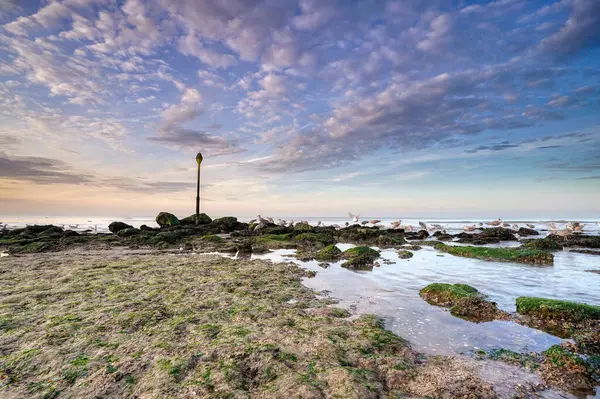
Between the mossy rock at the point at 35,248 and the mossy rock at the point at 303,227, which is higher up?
the mossy rock at the point at 303,227

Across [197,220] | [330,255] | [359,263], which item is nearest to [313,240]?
[330,255]

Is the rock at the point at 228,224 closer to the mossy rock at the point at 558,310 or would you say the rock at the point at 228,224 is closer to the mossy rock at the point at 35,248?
the mossy rock at the point at 35,248

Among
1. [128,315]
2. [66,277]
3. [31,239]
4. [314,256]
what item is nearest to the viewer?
[128,315]

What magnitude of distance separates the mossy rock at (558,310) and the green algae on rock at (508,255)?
7.97m

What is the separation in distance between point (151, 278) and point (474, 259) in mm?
13948

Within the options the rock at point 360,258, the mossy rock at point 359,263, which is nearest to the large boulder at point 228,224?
the rock at point 360,258

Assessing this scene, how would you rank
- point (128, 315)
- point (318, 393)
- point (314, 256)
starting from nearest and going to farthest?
point (318, 393) < point (128, 315) < point (314, 256)

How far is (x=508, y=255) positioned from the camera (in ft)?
45.2

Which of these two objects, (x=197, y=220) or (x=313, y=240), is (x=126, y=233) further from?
(x=313, y=240)

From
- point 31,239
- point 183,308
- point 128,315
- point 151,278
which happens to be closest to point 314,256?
point 151,278

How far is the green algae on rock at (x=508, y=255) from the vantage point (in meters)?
12.9

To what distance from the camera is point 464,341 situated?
5.12 metres

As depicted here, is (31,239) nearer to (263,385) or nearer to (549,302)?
(263,385)

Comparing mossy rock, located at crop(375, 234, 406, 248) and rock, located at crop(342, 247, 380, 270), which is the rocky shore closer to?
rock, located at crop(342, 247, 380, 270)
